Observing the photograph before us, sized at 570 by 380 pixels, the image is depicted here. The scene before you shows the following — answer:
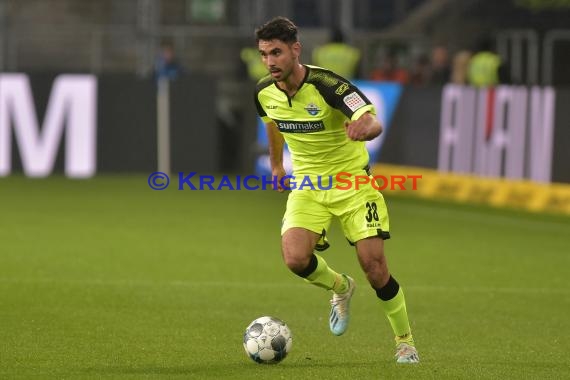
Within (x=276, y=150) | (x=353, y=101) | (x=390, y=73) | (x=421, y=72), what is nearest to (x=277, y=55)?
(x=353, y=101)

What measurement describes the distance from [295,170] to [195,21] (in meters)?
22.7

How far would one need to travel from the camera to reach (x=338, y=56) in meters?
24.2

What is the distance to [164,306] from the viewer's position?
1090 cm

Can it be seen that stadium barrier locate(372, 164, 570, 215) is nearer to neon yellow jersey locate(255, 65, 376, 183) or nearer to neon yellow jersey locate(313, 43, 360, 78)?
neon yellow jersey locate(313, 43, 360, 78)

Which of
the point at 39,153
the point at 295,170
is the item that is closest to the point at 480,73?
the point at 39,153

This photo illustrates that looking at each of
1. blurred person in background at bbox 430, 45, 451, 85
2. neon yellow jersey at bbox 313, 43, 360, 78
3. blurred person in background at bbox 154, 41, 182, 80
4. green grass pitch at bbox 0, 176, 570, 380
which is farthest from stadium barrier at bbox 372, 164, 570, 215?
blurred person in background at bbox 154, 41, 182, 80

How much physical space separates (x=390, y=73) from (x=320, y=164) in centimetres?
1667

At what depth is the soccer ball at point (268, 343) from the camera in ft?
27.3

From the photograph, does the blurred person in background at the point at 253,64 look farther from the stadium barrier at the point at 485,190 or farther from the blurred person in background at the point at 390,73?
the stadium barrier at the point at 485,190

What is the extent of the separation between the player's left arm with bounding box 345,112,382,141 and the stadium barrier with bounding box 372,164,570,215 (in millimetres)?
10967

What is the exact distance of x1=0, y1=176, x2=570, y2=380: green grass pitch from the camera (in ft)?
27.8

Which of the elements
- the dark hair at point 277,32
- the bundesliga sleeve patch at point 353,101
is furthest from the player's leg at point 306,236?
the dark hair at point 277,32

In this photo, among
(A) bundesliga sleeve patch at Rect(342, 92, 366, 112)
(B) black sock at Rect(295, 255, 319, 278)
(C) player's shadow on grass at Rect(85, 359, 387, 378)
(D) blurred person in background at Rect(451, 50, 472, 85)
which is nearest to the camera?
(C) player's shadow on grass at Rect(85, 359, 387, 378)

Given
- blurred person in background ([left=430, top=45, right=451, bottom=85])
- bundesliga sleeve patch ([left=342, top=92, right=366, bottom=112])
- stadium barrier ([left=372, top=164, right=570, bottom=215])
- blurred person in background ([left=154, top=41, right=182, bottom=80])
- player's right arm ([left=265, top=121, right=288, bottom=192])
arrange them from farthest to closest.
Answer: blurred person in background ([left=154, top=41, right=182, bottom=80]) → blurred person in background ([left=430, top=45, right=451, bottom=85]) → stadium barrier ([left=372, top=164, right=570, bottom=215]) → player's right arm ([left=265, top=121, right=288, bottom=192]) → bundesliga sleeve patch ([left=342, top=92, right=366, bottom=112])
